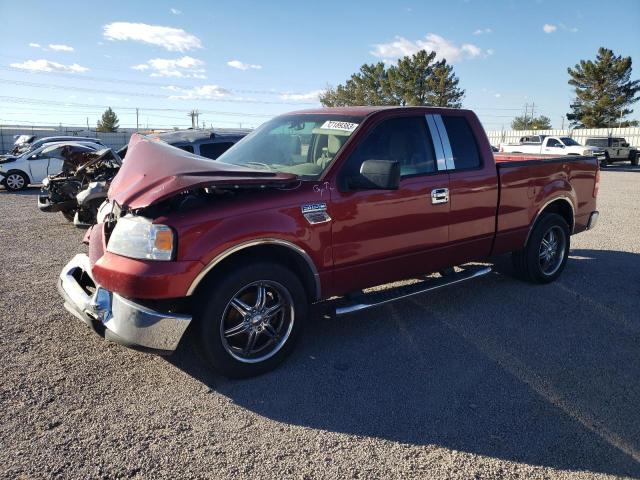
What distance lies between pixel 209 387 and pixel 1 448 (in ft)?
4.09

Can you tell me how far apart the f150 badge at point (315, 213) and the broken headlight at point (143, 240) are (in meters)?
0.99

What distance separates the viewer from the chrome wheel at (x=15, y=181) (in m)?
17.0

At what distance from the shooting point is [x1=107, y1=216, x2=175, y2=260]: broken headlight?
128 inches

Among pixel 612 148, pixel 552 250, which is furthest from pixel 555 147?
pixel 552 250

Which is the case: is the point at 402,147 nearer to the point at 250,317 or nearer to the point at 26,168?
the point at 250,317

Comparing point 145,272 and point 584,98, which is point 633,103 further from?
point 145,272

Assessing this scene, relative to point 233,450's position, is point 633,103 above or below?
above

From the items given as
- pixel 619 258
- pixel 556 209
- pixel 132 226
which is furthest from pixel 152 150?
pixel 619 258

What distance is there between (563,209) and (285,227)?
4.11 meters

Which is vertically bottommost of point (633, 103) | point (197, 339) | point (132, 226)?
point (197, 339)

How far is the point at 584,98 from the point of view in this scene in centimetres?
5638

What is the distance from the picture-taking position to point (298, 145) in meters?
4.44

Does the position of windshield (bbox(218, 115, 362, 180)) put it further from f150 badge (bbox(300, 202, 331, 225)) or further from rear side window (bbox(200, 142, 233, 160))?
rear side window (bbox(200, 142, 233, 160))

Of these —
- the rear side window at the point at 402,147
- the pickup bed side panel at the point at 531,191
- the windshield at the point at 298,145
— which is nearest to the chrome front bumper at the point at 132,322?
the windshield at the point at 298,145
